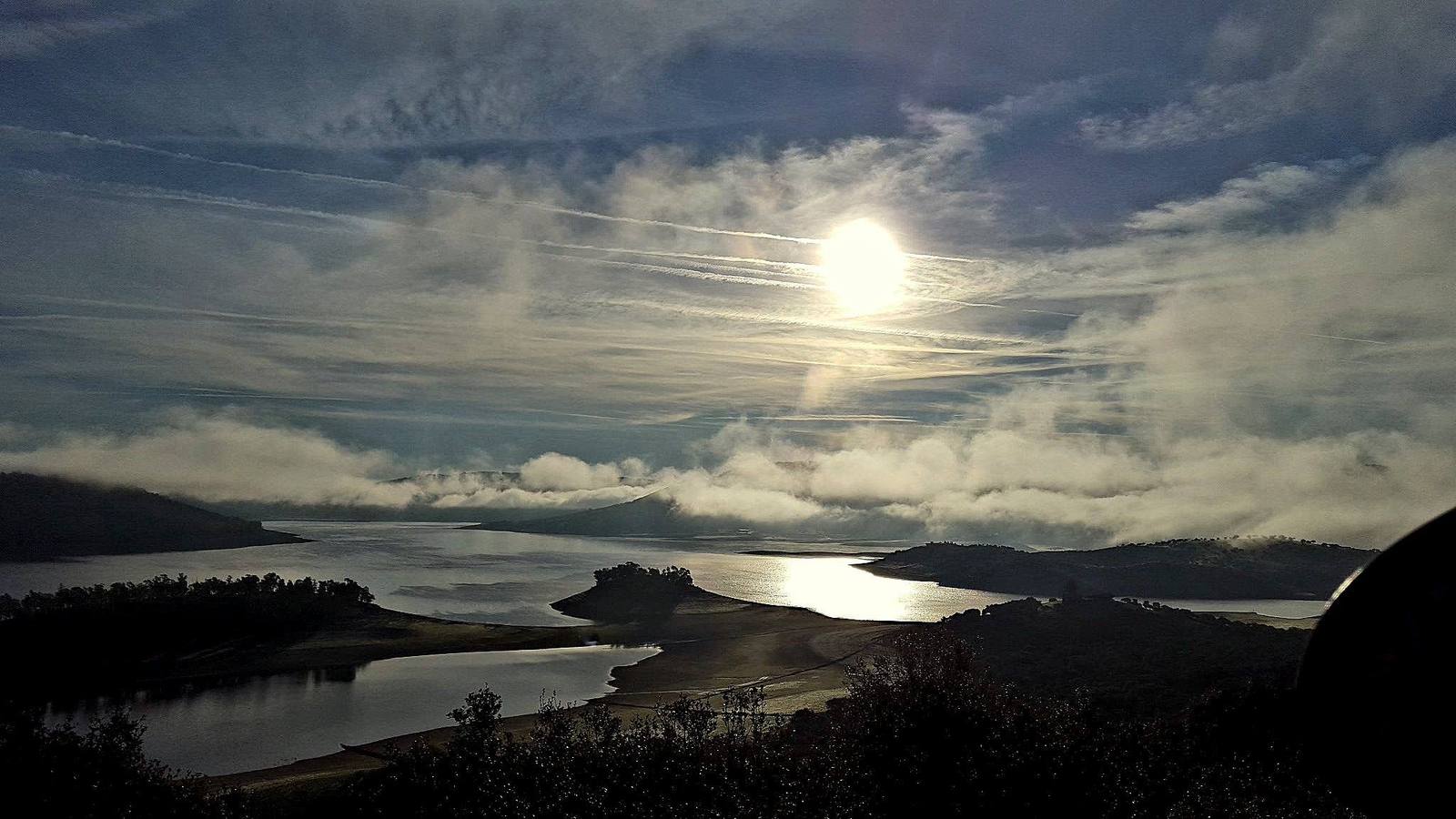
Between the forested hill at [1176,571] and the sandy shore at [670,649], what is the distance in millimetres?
76714

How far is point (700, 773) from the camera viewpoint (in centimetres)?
2594

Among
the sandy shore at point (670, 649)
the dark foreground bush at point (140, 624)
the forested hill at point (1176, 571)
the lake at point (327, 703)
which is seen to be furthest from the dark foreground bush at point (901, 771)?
the forested hill at point (1176, 571)

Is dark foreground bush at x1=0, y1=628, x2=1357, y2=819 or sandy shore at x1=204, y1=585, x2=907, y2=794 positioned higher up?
dark foreground bush at x1=0, y1=628, x2=1357, y2=819

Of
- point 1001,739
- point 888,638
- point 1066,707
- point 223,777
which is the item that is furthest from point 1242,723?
point 888,638

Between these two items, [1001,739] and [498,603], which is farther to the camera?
[498,603]

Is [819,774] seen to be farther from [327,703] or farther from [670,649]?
[670,649]

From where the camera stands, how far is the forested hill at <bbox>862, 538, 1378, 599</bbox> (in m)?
171

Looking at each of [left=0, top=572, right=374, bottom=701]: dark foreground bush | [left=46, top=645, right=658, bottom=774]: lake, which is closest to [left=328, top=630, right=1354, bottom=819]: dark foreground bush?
[left=46, top=645, right=658, bottom=774]: lake

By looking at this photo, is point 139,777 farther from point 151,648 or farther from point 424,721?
point 151,648

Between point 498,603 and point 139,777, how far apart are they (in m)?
124

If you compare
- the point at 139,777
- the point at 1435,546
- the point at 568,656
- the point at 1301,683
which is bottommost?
the point at 568,656

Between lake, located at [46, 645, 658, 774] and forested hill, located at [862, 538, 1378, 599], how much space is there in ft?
356

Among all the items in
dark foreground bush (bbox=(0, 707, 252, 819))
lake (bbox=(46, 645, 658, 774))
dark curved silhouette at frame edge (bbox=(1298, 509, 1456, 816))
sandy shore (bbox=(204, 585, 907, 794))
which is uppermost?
dark curved silhouette at frame edge (bbox=(1298, 509, 1456, 816))

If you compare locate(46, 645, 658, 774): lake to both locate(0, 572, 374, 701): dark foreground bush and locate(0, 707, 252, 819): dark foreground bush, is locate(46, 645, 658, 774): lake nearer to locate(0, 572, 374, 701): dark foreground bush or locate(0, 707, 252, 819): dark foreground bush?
locate(0, 572, 374, 701): dark foreground bush
